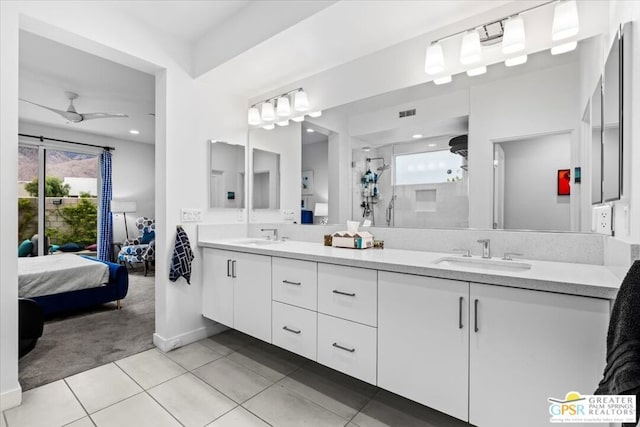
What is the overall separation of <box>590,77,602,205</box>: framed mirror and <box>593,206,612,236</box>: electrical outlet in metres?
0.05

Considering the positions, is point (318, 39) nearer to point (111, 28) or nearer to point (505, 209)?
point (111, 28)

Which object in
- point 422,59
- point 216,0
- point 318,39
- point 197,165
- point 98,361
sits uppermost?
point 216,0

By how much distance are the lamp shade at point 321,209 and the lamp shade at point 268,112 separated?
974 mm

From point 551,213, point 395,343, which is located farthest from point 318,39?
point 395,343

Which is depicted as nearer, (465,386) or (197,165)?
(465,386)

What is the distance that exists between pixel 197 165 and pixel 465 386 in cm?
251

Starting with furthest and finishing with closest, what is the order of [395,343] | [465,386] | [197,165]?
[197,165]
[395,343]
[465,386]

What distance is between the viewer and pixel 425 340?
1414mm

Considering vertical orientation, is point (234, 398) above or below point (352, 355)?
below

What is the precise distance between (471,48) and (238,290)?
7.43 ft

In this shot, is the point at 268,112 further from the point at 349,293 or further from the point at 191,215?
the point at 349,293

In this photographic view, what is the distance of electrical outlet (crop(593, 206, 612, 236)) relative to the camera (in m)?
1.35

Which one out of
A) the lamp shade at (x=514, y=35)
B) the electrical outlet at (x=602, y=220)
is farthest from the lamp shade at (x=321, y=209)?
the electrical outlet at (x=602, y=220)

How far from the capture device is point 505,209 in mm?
1799
